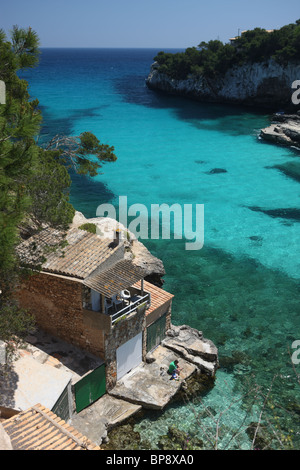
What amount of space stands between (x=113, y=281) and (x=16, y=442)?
677cm

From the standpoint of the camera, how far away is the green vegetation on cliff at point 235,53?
76.2 m


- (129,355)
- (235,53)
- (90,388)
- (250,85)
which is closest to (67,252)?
(129,355)

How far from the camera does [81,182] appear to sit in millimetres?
46281

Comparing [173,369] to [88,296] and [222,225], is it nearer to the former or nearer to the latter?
[88,296]

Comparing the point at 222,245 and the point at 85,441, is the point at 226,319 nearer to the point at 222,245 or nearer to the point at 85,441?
the point at 222,245

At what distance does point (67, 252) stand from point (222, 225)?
2176cm

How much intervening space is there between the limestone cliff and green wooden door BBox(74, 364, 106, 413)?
241 feet

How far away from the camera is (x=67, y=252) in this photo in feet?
58.6

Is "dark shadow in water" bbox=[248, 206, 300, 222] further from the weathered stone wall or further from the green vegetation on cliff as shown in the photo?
the green vegetation on cliff

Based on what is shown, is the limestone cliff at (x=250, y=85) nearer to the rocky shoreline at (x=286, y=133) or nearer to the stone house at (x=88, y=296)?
the rocky shoreline at (x=286, y=133)

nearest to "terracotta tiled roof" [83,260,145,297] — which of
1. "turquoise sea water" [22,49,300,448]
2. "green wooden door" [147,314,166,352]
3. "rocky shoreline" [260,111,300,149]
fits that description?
"green wooden door" [147,314,166,352]

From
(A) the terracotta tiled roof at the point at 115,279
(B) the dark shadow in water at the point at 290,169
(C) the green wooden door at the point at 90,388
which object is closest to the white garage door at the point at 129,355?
(C) the green wooden door at the point at 90,388

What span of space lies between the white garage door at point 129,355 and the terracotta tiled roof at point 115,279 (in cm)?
301

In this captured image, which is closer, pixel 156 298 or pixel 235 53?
pixel 156 298
